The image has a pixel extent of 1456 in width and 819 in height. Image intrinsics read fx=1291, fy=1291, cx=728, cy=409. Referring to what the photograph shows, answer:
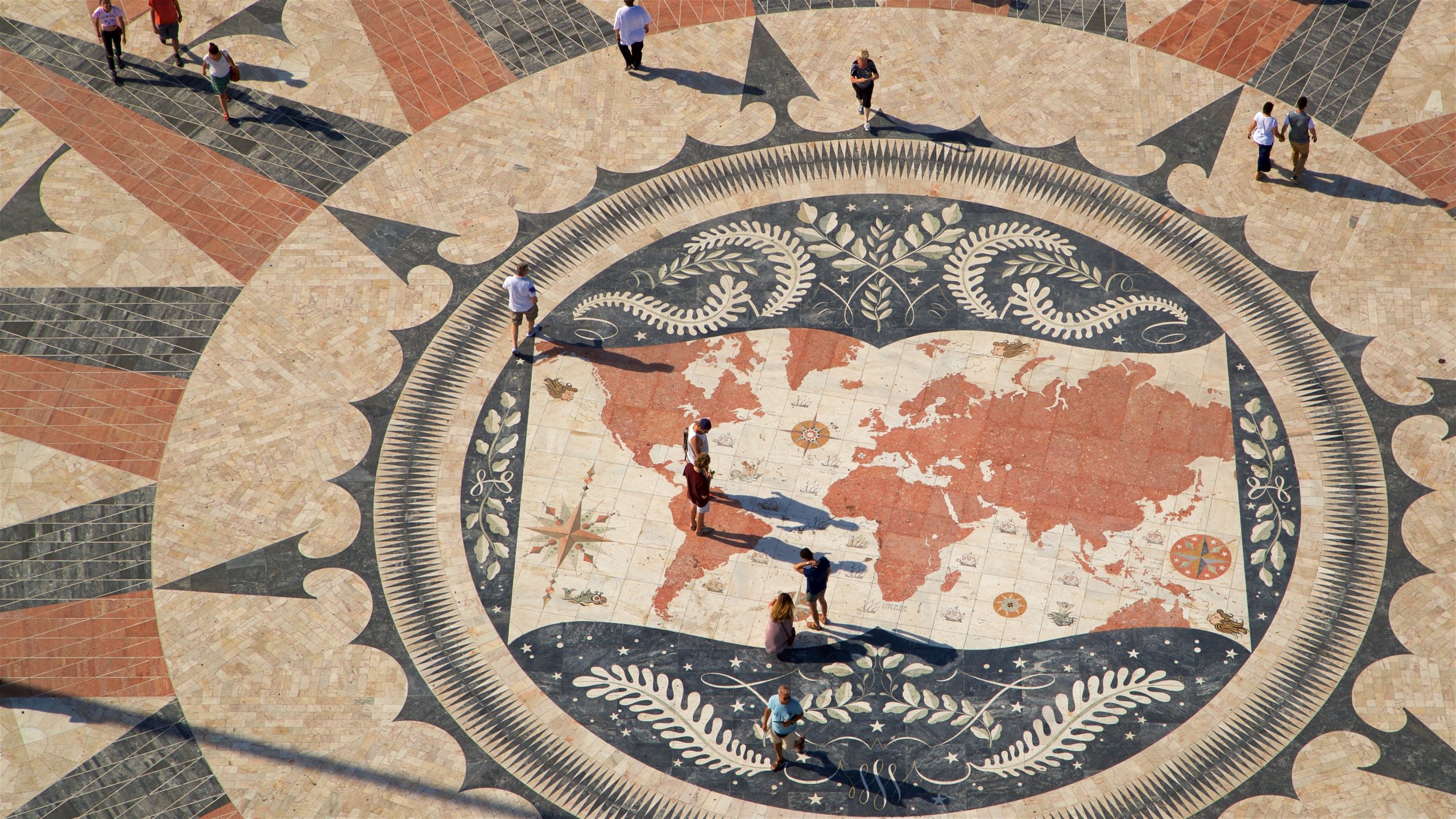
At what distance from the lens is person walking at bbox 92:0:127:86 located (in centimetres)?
2527

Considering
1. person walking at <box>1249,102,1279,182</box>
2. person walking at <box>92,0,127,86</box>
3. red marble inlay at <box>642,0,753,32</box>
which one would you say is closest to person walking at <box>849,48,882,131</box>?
red marble inlay at <box>642,0,753,32</box>

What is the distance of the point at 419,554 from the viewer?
20.4 meters

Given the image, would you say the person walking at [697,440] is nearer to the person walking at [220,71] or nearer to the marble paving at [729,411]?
the marble paving at [729,411]

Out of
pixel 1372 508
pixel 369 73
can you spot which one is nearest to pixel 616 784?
pixel 1372 508

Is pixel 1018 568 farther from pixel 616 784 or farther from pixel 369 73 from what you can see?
pixel 369 73

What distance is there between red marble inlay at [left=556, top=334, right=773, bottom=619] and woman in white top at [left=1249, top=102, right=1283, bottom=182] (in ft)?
32.2

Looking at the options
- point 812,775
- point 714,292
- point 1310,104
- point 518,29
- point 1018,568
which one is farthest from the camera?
point 518,29

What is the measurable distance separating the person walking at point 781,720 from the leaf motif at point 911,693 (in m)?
1.65

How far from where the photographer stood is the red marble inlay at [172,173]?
23.8 metres

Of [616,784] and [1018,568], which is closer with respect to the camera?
[616,784]

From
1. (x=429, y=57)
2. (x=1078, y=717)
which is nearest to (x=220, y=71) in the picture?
(x=429, y=57)

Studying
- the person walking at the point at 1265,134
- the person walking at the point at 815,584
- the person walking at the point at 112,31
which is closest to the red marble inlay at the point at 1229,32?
the person walking at the point at 1265,134

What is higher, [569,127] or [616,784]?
[569,127]

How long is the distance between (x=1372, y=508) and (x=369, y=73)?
19.9 meters
